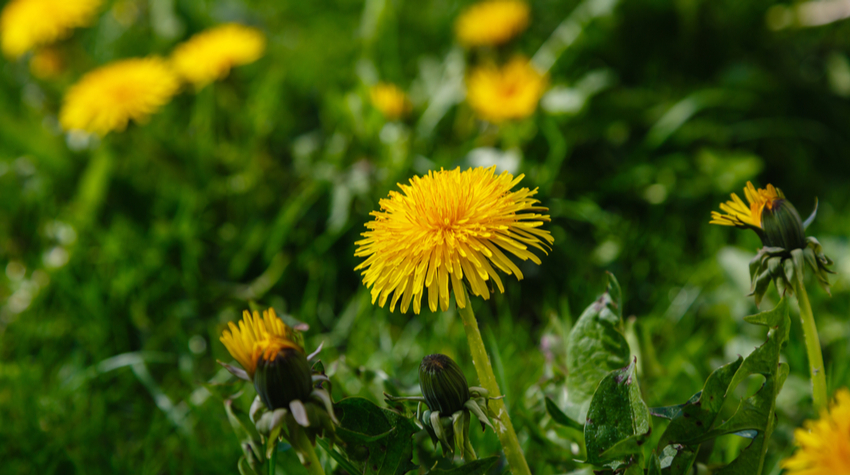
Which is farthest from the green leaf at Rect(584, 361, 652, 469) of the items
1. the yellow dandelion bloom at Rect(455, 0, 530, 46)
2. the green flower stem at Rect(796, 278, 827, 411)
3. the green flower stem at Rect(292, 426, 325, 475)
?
the yellow dandelion bloom at Rect(455, 0, 530, 46)

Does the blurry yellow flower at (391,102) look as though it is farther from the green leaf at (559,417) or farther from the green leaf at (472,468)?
the green leaf at (472,468)

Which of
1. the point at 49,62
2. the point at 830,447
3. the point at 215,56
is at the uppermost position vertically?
the point at 830,447

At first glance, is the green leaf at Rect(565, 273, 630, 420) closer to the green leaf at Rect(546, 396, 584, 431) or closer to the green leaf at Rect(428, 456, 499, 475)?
the green leaf at Rect(546, 396, 584, 431)

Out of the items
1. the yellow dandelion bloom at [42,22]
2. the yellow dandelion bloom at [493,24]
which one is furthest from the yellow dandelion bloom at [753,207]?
the yellow dandelion bloom at [42,22]

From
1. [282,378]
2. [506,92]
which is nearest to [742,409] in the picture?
[282,378]

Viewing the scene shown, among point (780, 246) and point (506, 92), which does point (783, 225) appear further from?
point (506, 92)

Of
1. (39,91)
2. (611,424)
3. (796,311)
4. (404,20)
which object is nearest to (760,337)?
(796,311)
